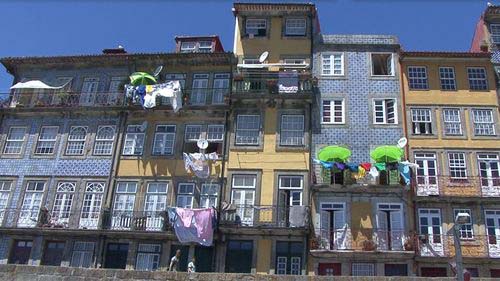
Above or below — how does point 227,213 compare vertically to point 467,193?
below

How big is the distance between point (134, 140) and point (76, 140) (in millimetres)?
3211

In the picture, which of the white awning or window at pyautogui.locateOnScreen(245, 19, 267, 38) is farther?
window at pyautogui.locateOnScreen(245, 19, 267, 38)

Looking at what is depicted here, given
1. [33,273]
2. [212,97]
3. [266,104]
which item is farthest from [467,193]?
[33,273]

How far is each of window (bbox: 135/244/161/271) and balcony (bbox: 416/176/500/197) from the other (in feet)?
41.7

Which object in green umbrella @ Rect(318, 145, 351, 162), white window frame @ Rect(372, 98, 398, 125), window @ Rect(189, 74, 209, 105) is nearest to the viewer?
green umbrella @ Rect(318, 145, 351, 162)

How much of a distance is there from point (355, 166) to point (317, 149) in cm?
215

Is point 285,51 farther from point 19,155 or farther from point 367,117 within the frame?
point 19,155

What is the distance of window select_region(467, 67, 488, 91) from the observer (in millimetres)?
29906

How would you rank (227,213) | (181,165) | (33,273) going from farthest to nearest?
(181,165), (227,213), (33,273)

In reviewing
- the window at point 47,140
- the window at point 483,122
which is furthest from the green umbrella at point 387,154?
the window at point 47,140

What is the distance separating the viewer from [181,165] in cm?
2944

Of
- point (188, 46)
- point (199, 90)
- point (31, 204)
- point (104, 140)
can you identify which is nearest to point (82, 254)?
point (31, 204)

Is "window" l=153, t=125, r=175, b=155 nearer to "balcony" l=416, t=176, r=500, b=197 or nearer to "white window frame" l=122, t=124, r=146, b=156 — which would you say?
"white window frame" l=122, t=124, r=146, b=156

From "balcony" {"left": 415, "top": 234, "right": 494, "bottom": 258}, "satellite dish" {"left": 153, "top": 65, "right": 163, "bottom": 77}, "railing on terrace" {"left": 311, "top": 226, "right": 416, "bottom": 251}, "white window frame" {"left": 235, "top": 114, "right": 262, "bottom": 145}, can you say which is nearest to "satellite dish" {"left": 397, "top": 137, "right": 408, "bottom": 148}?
A: "railing on terrace" {"left": 311, "top": 226, "right": 416, "bottom": 251}
